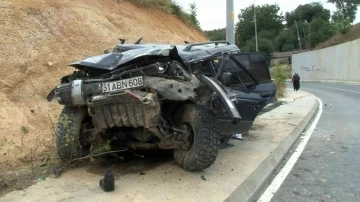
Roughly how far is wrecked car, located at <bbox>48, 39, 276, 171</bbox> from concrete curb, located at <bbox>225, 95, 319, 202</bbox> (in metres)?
0.60

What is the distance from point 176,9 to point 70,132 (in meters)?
18.2

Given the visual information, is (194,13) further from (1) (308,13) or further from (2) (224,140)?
(1) (308,13)

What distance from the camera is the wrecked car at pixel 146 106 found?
528cm

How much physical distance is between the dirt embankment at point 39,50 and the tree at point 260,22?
104 m

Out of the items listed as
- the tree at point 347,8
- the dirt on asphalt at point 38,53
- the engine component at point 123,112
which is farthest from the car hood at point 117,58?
the tree at point 347,8

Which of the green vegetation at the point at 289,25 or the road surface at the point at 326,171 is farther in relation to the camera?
the green vegetation at the point at 289,25

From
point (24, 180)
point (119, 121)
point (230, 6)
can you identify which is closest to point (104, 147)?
point (119, 121)

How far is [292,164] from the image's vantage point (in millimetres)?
7348

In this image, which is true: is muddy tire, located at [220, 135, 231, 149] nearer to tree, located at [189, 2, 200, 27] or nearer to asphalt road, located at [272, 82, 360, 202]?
asphalt road, located at [272, 82, 360, 202]

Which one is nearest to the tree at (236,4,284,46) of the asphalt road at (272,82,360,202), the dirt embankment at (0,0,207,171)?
the dirt embankment at (0,0,207,171)

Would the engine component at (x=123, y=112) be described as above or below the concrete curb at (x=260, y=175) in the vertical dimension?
above

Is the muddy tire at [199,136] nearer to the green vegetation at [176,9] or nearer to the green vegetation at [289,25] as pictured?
the green vegetation at [176,9]

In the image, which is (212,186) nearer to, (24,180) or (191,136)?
(191,136)

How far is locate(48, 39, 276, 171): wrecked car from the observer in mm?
5277
